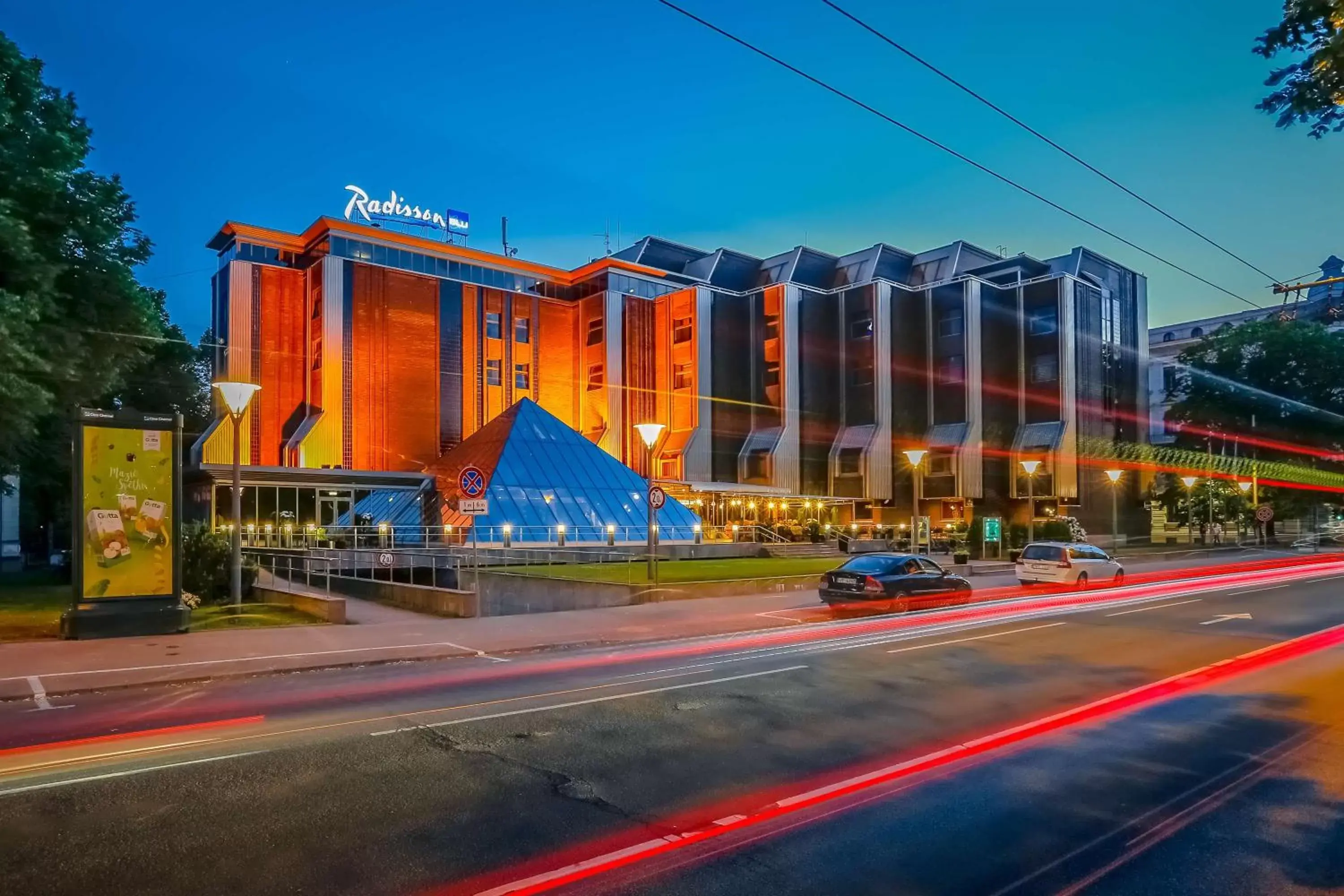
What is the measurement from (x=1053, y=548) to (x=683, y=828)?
80.6 feet

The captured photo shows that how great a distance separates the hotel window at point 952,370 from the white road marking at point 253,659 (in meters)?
47.9

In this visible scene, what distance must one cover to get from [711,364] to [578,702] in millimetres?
49426

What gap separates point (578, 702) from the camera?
9.80 metres

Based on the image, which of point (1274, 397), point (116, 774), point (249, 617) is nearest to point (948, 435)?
point (1274, 397)

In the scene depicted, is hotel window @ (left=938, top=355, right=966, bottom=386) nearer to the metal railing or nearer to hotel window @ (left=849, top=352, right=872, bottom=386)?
hotel window @ (left=849, top=352, right=872, bottom=386)

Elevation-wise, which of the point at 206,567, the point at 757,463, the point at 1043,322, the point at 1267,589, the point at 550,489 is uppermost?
the point at 1043,322

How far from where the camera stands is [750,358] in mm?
60438

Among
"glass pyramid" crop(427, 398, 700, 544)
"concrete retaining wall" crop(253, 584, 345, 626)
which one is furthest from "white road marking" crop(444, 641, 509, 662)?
"glass pyramid" crop(427, 398, 700, 544)

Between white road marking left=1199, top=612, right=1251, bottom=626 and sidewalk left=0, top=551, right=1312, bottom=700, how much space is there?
7.70 m

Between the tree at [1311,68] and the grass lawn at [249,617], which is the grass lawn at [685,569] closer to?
the grass lawn at [249,617]

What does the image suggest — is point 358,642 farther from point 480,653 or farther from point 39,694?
point 39,694

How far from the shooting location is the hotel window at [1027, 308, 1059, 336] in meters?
53.2

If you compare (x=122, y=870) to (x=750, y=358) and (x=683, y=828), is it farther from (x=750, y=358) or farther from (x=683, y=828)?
(x=750, y=358)

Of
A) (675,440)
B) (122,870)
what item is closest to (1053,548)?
(122,870)
